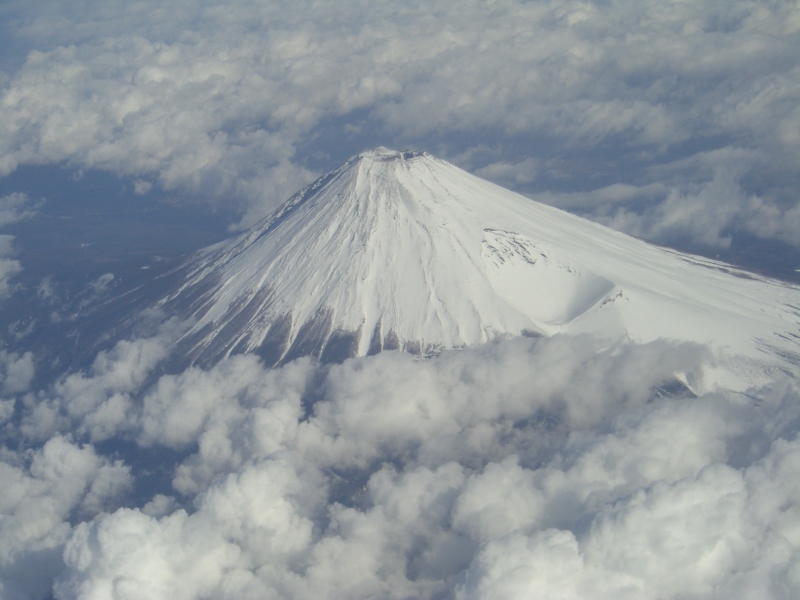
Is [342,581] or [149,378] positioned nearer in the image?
[342,581]

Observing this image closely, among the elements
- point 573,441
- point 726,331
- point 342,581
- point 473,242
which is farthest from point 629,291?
point 342,581

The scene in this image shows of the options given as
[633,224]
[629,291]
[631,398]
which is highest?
[629,291]

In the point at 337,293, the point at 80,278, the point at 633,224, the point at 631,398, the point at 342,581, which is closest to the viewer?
the point at 342,581

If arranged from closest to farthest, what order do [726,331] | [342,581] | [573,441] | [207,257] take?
[342,581] → [573,441] → [726,331] → [207,257]

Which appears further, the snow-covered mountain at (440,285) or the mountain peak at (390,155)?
the mountain peak at (390,155)

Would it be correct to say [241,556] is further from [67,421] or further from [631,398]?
[67,421]

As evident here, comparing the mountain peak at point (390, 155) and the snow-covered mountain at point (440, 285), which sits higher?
the mountain peak at point (390, 155)

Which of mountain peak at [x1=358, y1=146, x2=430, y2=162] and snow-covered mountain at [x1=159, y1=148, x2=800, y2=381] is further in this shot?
mountain peak at [x1=358, y1=146, x2=430, y2=162]

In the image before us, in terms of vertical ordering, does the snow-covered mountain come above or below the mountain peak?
below
